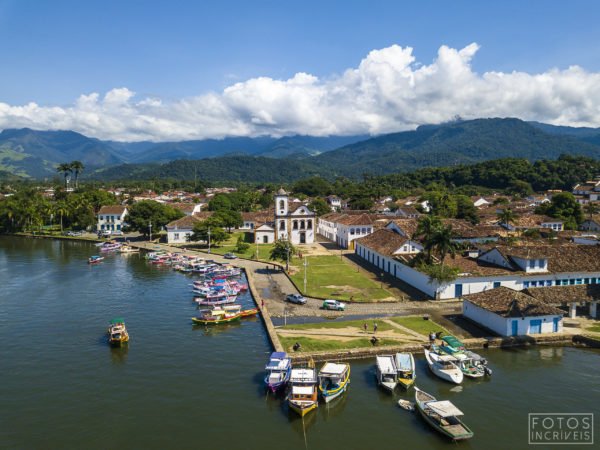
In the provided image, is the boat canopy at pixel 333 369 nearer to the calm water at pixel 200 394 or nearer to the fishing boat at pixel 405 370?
the calm water at pixel 200 394

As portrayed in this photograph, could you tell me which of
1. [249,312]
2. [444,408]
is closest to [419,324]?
[444,408]

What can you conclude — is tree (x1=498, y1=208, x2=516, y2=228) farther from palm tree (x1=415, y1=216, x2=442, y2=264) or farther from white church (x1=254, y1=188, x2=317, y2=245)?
palm tree (x1=415, y1=216, x2=442, y2=264)

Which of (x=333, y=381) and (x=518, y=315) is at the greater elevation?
(x=518, y=315)

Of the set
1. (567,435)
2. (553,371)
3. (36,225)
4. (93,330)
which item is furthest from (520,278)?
(36,225)

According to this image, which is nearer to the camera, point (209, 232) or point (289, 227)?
point (209, 232)

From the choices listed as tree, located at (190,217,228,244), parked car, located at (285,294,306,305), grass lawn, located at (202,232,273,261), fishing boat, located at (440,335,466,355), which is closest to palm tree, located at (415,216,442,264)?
parked car, located at (285,294,306,305)

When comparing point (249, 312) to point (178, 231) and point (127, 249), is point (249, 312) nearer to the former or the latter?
point (127, 249)

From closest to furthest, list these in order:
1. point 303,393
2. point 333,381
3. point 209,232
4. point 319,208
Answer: point 303,393, point 333,381, point 209,232, point 319,208
